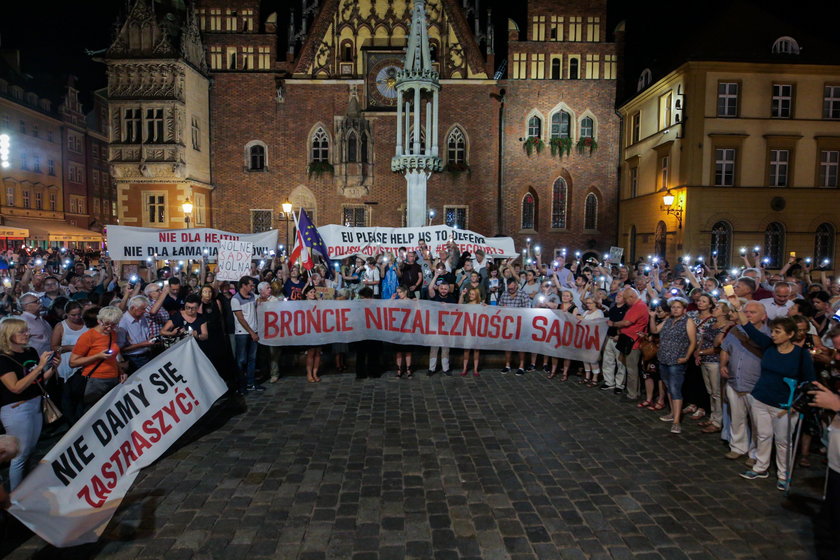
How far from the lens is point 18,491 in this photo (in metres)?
3.95

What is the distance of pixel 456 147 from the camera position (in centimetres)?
3000

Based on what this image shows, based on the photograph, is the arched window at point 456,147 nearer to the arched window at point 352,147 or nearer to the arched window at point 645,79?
the arched window at point 352,147

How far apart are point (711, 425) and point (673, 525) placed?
9.89 feet

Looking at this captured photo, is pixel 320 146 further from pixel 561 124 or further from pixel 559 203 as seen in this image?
pixel 559 203

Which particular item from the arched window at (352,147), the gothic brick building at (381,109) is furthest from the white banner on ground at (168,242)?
the arched window at (352,147)

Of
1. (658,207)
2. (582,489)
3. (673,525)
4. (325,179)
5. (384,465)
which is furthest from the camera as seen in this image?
(325,179)

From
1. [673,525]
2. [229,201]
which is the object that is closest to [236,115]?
[229,201]

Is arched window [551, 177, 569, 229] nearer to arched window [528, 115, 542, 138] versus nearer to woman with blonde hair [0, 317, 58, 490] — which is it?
arched window [528, 115, 542, 138]

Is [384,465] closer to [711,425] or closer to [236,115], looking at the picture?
[711,425]

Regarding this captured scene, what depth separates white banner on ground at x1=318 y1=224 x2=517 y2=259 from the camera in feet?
48.4

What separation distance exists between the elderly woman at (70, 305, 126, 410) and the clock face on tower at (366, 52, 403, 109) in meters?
25.4

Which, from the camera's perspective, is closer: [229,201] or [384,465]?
[384,465]

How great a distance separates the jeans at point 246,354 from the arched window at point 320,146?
22557 millimetres

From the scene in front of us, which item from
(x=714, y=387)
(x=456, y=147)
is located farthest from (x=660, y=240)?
(x=714, y=387)
